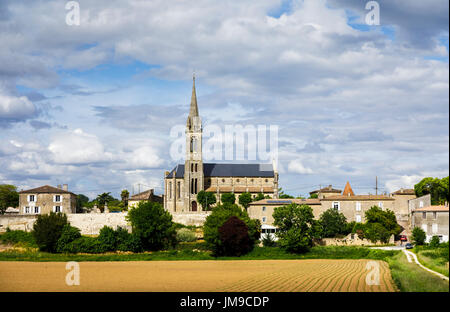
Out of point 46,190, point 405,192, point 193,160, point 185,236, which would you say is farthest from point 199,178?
point 405,192

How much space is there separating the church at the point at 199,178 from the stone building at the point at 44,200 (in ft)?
82.5

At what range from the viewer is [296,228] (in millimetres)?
54812

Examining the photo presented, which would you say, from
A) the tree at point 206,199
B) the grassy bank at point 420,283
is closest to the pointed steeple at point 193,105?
the tree at point 206,199

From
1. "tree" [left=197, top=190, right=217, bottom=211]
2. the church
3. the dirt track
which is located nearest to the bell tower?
the church

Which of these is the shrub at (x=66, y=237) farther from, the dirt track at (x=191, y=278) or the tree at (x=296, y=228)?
the tree at (x=296, y=228)

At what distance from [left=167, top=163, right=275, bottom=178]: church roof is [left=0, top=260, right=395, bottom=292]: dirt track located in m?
58.3

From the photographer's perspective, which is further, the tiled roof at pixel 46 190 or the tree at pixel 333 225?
Answer: the tiled roof at pixel 46 190

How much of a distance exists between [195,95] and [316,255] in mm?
60946

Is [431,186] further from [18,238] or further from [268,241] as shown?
[18,238]

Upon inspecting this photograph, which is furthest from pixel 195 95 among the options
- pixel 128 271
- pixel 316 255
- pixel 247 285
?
pixel 247 285

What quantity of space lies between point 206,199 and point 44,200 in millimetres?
31230

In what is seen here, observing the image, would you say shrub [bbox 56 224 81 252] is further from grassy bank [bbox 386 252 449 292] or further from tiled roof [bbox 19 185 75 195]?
grassy bank [bbox 386 252 449 292]

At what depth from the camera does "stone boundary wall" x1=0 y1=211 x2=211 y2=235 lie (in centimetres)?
6875

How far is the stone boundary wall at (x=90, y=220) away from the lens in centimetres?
6875
